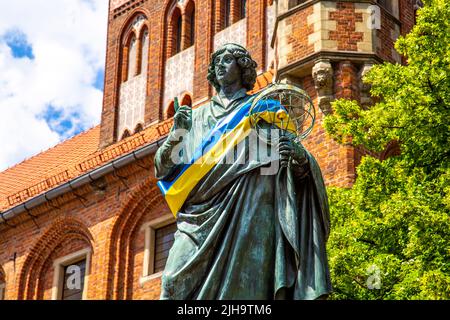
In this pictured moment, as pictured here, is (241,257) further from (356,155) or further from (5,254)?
(5,254)

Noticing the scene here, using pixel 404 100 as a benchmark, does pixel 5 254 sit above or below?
A: above

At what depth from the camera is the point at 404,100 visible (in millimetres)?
11352

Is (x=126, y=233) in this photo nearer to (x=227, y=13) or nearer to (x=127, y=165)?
(x=127, y=165)

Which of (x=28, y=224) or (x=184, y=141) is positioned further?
(x=28, y=224)

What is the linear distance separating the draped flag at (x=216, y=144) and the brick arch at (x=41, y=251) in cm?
1852

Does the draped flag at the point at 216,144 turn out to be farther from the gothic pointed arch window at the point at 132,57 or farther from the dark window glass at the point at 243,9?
the gothic pointed arch window at the point at 132,57

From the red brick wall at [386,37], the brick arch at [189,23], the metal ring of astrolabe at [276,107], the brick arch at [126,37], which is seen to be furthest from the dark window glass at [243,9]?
the metal ring of astrolabe at [276,107]

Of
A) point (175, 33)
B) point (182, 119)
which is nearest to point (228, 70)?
point (182, 119)

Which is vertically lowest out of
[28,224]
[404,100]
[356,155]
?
[404,100]

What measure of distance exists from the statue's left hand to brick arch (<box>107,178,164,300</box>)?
17095 mm

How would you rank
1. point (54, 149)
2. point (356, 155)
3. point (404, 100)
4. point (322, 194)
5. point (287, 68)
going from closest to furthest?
point (322, 194), point (404, 100), point (356, 155), point (287, 68), point (54, 149)

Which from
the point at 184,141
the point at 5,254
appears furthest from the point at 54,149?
the point at 184,141

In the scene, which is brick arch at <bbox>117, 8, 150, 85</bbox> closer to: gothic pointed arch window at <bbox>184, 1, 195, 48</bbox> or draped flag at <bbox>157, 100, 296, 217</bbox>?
gothic pointed arch window at <bbox>184, 1, 195, 48</bbox>
